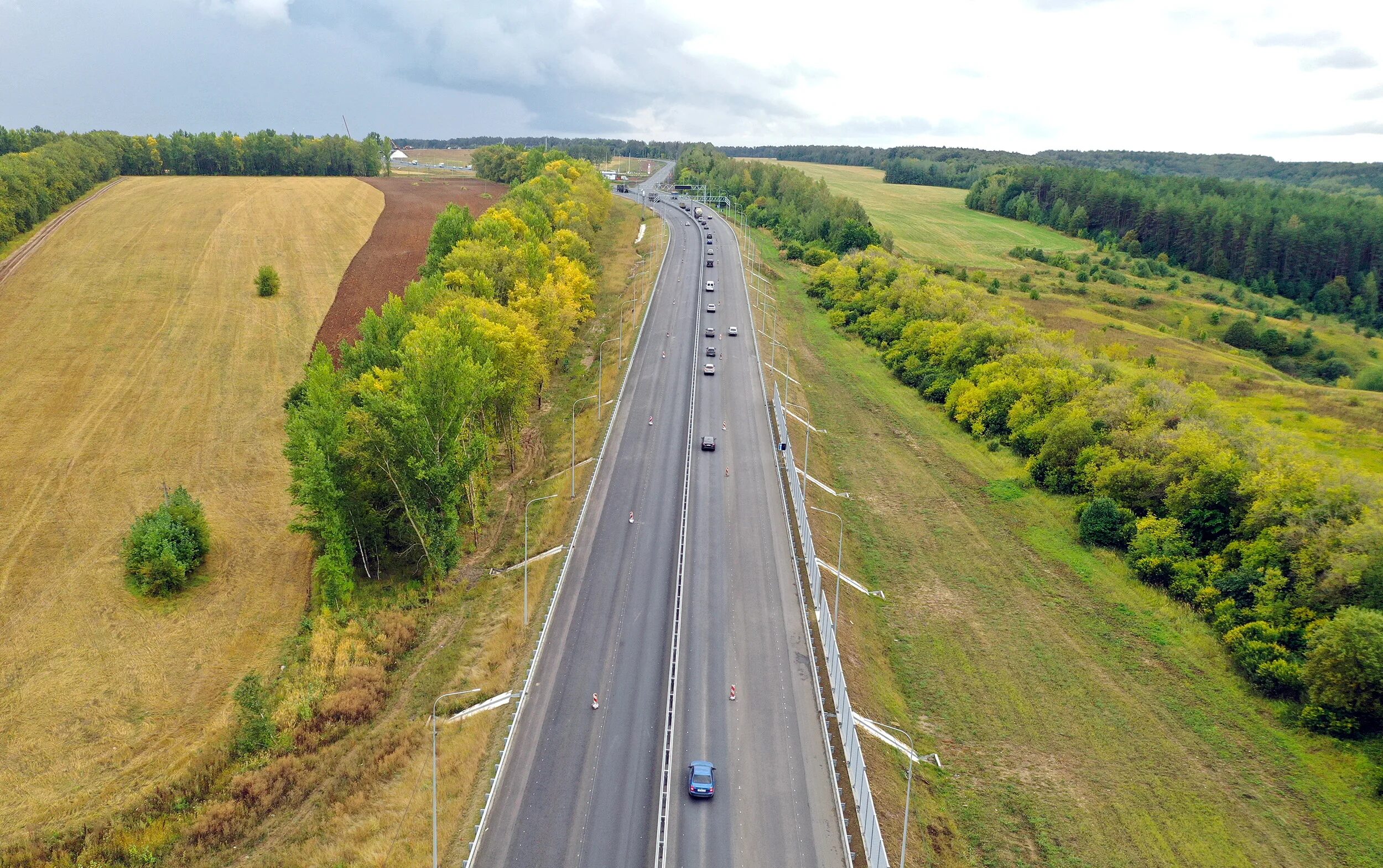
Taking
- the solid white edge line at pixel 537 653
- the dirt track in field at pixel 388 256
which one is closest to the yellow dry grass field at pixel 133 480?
the dirt track in field at pixel 388 256

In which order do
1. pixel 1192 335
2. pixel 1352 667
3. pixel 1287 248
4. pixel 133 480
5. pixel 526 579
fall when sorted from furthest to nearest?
1. pixel 1287 248
2. pixel 1192 335
3. pixel 133 480
4. pixel 526 579
5. pixel 1352 667

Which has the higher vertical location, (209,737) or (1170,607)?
(1170,607)

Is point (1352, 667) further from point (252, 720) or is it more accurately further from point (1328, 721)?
point (252, 720)

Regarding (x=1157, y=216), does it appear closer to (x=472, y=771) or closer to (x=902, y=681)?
(x=902, y=681)

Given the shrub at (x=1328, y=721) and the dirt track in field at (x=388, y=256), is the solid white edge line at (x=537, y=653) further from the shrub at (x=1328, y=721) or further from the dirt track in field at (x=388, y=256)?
the shrub at (x=1328, y=721)

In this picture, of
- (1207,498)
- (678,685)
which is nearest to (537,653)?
(678,685)

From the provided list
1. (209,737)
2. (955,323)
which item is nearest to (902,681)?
(209,737)

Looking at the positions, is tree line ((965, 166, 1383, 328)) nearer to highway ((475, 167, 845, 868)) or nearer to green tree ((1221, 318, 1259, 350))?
green tree ((1221, 318, 1259, 350))
